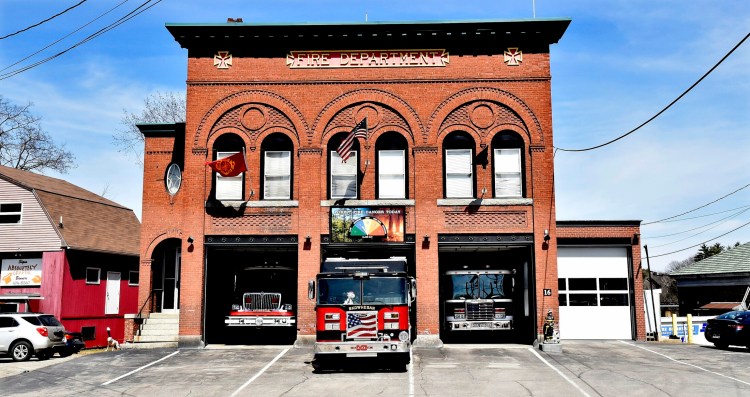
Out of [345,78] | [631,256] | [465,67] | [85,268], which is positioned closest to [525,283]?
[631,256]

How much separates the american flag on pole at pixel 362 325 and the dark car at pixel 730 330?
46.7 feet

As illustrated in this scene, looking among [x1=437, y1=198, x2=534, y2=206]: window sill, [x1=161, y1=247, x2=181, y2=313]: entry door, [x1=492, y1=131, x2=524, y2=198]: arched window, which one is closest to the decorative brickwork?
[x1=437, y1=198, x2=534, y2=206]: window sill

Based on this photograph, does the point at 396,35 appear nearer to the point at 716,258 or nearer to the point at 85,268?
the point at 85,268

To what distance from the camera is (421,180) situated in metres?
24.5

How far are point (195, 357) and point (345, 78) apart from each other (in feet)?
36.3

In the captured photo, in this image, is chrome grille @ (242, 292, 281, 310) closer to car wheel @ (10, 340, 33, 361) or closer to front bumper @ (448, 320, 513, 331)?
front bumper @ (448, 320, 513, 331)

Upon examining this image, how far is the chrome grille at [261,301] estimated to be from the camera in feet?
80.2

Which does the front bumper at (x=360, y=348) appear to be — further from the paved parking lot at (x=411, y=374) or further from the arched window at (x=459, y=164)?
the arched window at (x=459, y=164)

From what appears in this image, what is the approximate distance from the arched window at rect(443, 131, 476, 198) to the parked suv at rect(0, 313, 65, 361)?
14606 millimetres

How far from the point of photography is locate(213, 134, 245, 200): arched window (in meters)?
25.1

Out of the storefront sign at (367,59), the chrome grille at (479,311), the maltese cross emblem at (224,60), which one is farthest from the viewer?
the maltese cross emblem at (224,60)

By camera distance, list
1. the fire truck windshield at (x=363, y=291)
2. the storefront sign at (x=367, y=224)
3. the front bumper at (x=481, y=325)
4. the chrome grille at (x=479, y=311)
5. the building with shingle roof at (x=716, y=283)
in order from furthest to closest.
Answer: the building with shingle roof at (x=716, y=283)
the storefront sign at (x=367, y=224)
the chrome grille at (x=479, y=311)
the front bumper at (x=481, y=325)
the fire truck windshield at (x=363, y=291)

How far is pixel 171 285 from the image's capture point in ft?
97.0

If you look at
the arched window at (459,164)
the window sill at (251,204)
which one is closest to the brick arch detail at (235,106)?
the window sill at (251,204)
